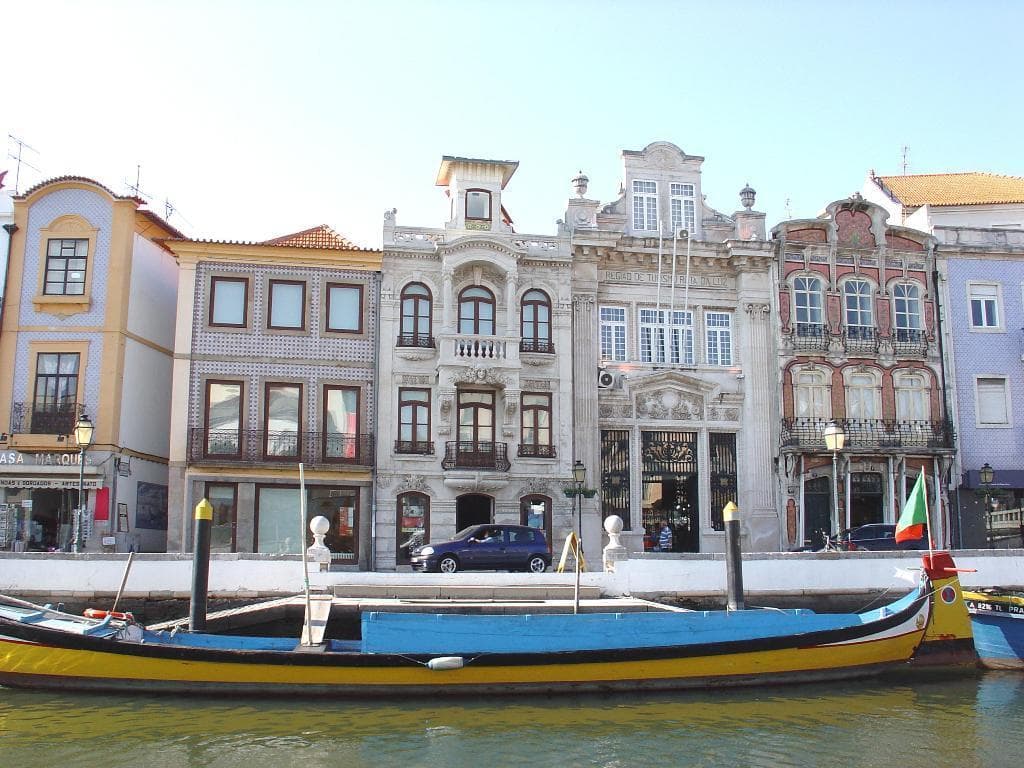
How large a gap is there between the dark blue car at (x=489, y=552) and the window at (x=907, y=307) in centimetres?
1585

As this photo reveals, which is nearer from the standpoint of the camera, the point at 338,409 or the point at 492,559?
the point at 492,559

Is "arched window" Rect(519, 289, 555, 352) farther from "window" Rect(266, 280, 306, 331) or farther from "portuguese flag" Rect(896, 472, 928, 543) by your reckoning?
"portuguese flag" Rect(896, 472, 928, 543)

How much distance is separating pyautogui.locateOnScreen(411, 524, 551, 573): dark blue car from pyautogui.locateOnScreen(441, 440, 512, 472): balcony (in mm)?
4361

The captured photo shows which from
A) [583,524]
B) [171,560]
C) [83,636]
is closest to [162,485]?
[171,560]

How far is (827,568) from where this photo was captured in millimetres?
24484

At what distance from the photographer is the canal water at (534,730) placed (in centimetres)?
1412

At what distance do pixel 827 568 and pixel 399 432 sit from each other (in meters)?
13.4

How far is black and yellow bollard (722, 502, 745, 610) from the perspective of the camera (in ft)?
67.9

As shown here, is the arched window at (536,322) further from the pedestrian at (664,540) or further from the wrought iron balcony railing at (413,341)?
the pedestrian at (664,540)

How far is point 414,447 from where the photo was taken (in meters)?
31.8

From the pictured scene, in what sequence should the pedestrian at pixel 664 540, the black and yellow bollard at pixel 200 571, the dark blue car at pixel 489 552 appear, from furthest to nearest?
the pedestrian at pixel 664 540, the dark blue car at pixel 489 552, the black and yellow bollard at pixel 200 571

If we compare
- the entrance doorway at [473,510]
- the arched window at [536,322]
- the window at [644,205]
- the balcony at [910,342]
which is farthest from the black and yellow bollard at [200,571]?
the balcony at [910,342]

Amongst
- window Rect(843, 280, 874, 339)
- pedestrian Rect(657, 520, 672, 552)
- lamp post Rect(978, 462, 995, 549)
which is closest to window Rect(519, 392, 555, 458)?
pedestrian Rect(657, 520, 672, 552)

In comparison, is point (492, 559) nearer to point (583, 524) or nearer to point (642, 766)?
point (583, 524)
